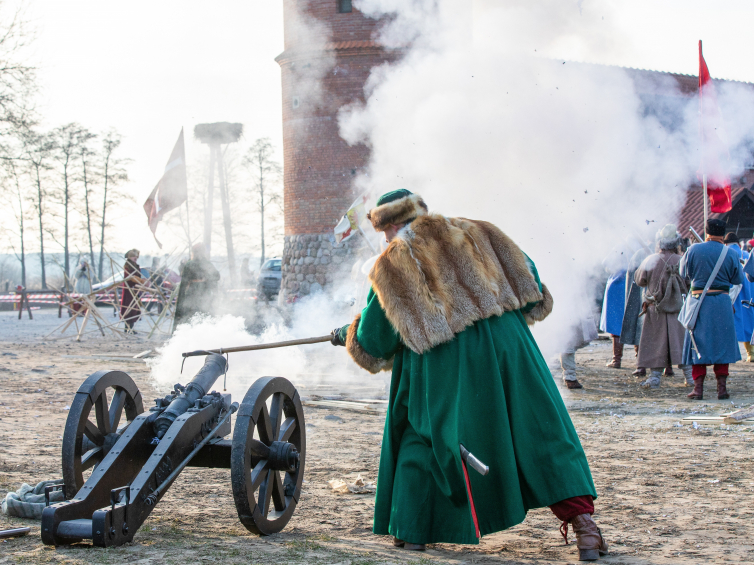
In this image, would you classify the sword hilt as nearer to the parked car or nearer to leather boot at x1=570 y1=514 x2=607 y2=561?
leather boot at x1=570 y1=514 x2=607 y2=561

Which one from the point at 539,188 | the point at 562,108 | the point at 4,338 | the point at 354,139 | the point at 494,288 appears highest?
the point at 354,139

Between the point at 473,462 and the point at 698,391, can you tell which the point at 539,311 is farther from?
the point at 698,391

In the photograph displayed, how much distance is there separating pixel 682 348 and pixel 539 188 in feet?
7.88

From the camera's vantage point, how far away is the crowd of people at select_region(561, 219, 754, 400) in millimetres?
7863

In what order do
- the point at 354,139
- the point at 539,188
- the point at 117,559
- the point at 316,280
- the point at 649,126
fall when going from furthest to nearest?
the point at 316,280, the point at 354,139, the point at 649,126, the point at 539,188, the point at 117,559

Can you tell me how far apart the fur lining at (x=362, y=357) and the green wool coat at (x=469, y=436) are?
4 centimetres

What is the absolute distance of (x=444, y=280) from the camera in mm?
3355

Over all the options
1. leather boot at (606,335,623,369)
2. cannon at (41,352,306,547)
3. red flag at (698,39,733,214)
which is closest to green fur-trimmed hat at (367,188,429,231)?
cannon at (41,352,306,547)

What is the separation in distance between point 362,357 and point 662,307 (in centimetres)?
627

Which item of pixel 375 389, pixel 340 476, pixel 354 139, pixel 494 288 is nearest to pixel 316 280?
pixel 354 139

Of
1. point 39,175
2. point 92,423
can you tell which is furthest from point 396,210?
point 39,175

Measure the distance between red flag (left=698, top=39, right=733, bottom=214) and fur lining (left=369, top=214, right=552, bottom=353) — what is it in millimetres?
8971

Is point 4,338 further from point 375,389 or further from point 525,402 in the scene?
point 525,402

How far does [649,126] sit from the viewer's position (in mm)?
11766
